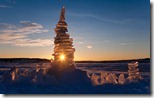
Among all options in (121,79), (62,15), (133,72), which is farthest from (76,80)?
(62,15)

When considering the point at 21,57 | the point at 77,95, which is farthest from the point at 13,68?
the point at 77,95

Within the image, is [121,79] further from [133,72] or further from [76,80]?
[76,80]

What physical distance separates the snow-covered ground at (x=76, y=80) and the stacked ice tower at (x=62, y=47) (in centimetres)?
19

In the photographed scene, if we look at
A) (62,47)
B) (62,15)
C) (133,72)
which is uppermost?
(62,15)

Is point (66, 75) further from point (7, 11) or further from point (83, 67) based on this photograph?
point (7, 11)

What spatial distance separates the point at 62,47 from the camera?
20.5 ft

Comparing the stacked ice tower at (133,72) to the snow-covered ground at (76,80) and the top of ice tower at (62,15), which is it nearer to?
the snow-covered ground at (76,80)

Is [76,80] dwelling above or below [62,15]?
below

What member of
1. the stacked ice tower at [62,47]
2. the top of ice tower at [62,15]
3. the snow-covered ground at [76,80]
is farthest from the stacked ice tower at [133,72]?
the top of ice tower at [62,15]

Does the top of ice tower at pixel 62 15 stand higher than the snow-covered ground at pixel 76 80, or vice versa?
the top of ice tower at pixel 62 15

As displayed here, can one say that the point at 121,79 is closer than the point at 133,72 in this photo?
Yes

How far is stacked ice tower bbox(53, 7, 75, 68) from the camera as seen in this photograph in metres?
6.09

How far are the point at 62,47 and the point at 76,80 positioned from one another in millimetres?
646

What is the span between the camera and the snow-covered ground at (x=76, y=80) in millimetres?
5805
